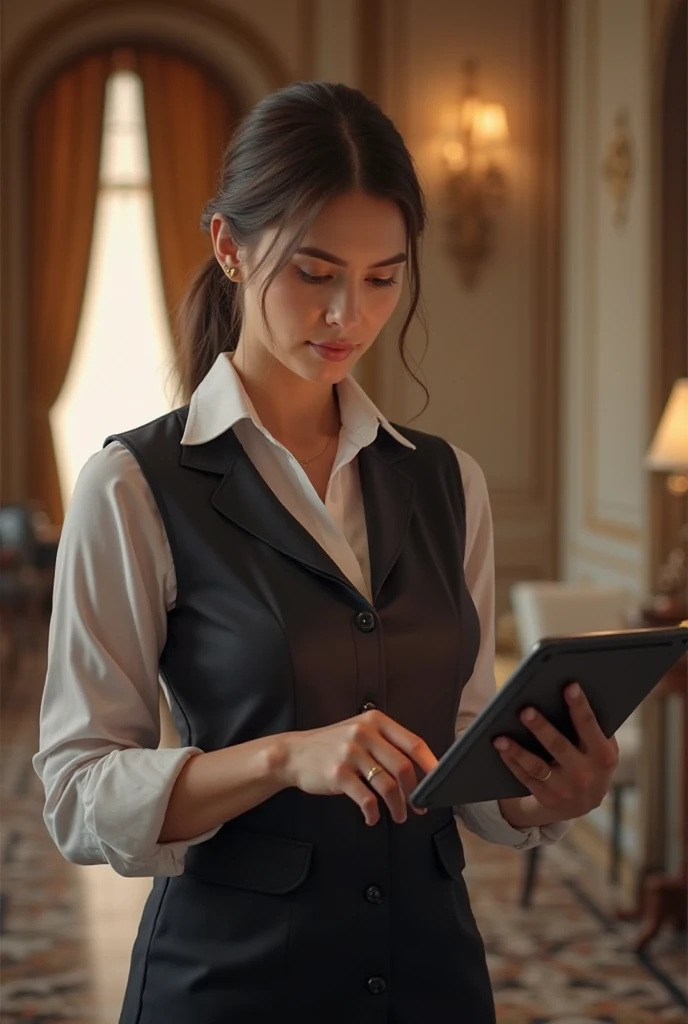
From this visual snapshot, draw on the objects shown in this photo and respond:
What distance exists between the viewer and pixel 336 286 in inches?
49.1

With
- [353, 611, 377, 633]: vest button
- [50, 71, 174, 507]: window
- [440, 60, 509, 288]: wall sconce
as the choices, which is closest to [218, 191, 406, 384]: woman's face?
[353, 611, 377, 633]: vest button

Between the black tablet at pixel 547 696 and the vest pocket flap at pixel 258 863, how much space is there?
217mm

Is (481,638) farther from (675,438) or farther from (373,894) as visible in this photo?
(675,438)

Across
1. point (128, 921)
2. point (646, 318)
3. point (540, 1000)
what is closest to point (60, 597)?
point (540, 1000)

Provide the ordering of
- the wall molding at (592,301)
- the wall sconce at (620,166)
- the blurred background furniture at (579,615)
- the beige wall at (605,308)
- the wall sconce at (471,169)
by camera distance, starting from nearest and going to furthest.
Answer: the blurred background furniture at (579,615) → the beige wall at (605,308) → the wall sconce at (620,166) → the wall molding at (592,301) → the wall sconce at (471,169)

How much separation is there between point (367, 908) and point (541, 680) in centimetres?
34

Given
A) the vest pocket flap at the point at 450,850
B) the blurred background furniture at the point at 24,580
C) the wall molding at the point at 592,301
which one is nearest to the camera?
the vest pocket flap at the point at 450,850

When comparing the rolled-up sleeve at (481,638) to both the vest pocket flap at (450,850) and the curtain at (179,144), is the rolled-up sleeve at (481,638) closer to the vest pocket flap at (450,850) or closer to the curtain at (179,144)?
the vest pocket flap at (450,850)

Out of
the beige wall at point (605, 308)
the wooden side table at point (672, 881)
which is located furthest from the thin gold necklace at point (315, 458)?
the beige wall at point (605, 308)

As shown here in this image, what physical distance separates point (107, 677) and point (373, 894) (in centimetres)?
32

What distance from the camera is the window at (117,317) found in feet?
27.1

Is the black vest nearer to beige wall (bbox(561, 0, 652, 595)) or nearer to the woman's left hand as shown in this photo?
the woman's left hand

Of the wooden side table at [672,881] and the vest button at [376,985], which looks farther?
the wooden side table at [672,881]

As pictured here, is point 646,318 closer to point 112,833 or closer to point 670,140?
point 670,140
